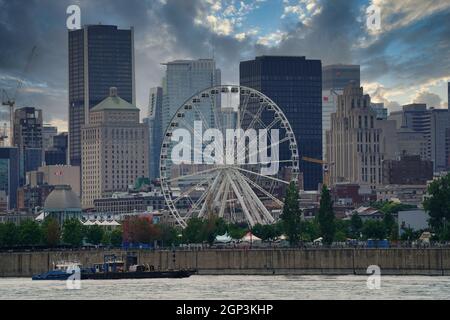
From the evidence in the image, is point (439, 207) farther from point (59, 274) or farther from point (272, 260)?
point (59, 274)

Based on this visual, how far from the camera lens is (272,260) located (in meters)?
166

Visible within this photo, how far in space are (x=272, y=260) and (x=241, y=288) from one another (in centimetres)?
3844

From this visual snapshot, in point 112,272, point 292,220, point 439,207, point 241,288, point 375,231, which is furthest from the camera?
point 375,231

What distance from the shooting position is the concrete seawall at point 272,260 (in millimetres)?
155625

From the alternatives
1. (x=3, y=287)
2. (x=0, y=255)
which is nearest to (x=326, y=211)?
(x=0, y=255)

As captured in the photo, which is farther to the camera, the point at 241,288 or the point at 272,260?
the point at 272,260

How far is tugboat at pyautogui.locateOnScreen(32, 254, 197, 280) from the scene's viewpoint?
511ft

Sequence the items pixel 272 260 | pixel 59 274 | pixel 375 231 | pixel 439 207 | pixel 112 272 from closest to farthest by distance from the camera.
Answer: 1. pixel 112 272
2. pixel 59 274
3. pixel 272 260
4. pixel 439 207
5. pixel 375 231

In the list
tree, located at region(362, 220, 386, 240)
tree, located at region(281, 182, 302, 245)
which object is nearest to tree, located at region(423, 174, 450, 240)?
tree, located at region(362, 220, 386, 240)

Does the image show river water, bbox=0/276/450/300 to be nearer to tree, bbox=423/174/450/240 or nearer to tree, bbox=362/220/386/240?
tree, bbox=423/174/450/240

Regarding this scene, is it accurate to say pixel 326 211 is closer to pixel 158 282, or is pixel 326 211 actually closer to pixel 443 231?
pixel 443 231

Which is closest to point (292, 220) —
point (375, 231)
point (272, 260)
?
point (375, 231)

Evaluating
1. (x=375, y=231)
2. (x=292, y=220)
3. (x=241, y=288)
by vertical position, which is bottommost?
(x=241, y=288)
